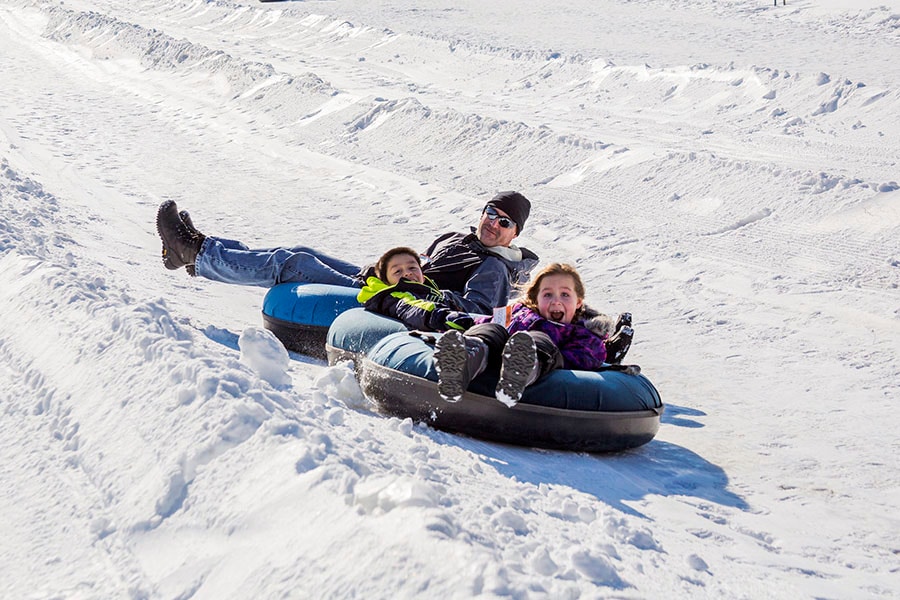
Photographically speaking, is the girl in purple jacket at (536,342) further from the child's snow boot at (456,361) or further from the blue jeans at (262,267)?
the blue jeans at (262,267)

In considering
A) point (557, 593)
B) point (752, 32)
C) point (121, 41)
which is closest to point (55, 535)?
point (557, 593)

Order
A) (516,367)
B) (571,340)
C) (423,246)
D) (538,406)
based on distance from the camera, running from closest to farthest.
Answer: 1. (516,367)
2. (538,406)
3. (571,340)
4. (423,246)

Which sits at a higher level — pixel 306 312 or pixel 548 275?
pixel 548 275

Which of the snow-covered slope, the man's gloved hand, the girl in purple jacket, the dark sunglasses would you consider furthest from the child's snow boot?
the dark sunglasses

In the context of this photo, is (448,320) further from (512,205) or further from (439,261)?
(512,205)

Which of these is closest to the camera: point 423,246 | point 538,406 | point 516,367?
point 516,367

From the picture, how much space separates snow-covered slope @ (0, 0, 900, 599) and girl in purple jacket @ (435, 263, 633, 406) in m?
0.31

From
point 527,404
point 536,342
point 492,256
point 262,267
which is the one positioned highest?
point 492,256

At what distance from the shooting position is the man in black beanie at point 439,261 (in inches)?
213

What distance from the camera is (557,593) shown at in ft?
8.11

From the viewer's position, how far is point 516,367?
13.3ft

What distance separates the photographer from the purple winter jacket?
14.9 feet

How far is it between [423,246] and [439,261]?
2960 mm

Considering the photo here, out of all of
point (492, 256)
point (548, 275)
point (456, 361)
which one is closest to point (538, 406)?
point (456, 361)
